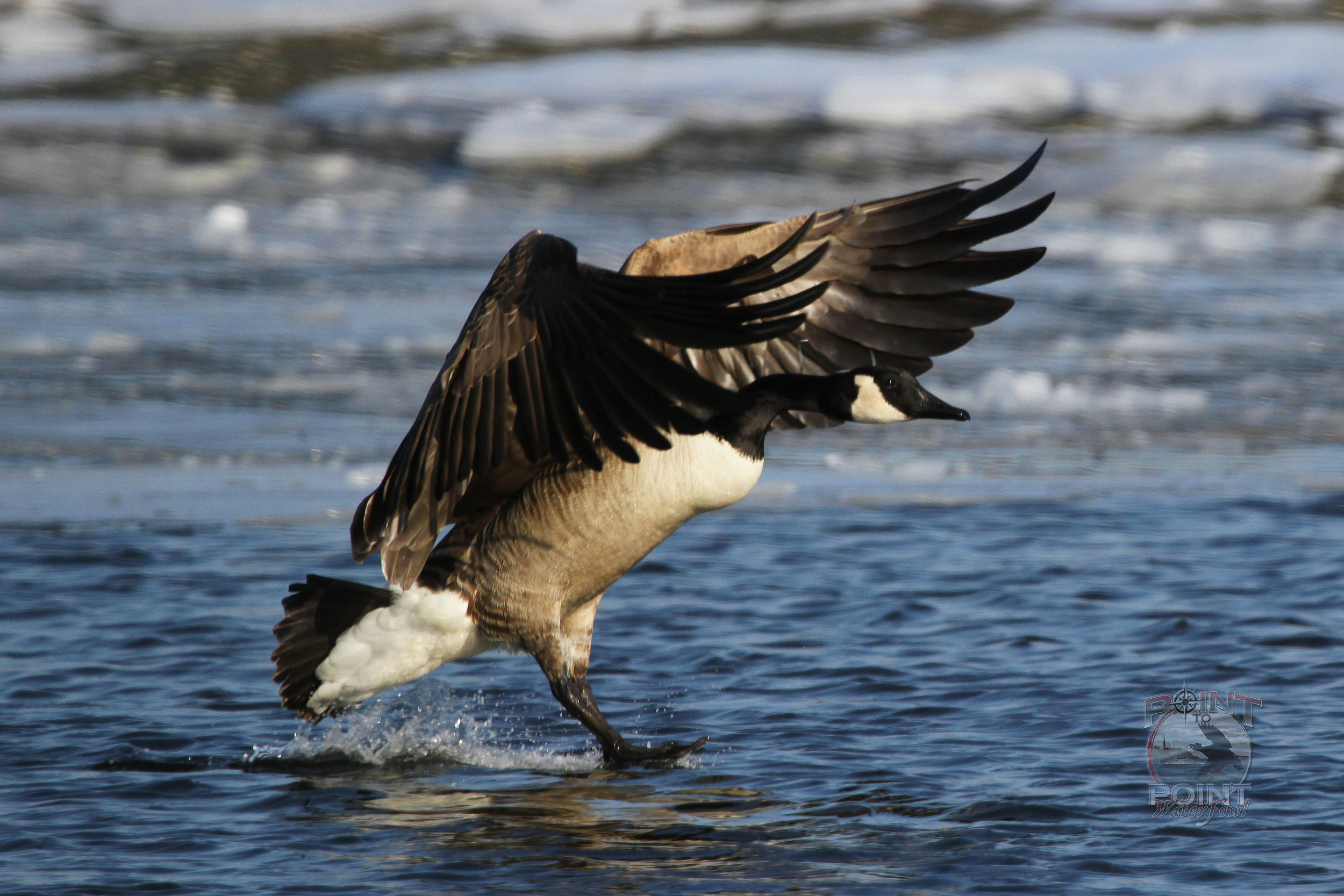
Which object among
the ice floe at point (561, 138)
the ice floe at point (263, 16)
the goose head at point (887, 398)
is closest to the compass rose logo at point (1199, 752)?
the goose head at point (887, 398)

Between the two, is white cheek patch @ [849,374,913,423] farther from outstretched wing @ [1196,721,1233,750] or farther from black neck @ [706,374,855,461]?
outstretched wing @ [1196,721,1233,750]

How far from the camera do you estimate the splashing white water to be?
15.9 ft

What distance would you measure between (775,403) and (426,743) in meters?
1.44

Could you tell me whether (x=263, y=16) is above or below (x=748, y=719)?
above

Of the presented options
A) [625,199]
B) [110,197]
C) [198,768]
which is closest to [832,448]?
[198,768]

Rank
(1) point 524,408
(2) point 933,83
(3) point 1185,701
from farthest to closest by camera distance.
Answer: (2) point 933,83
(3) point 1185,701
(1) point 524,408

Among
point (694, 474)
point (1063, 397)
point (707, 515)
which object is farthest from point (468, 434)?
point (1063, 397)

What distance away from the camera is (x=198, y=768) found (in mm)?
4680

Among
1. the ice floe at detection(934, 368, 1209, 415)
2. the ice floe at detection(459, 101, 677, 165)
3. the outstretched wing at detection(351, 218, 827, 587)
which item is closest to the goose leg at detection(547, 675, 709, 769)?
the outstretched wing at detection(351, 218, 827, 587)

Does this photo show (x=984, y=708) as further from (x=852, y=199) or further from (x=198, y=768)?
(x=852, y=199)

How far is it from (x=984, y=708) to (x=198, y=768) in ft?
7.38

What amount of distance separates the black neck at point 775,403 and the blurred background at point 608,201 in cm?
281

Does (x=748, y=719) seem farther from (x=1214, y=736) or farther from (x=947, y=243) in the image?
(x=947, y=243)

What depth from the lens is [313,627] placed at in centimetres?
495
